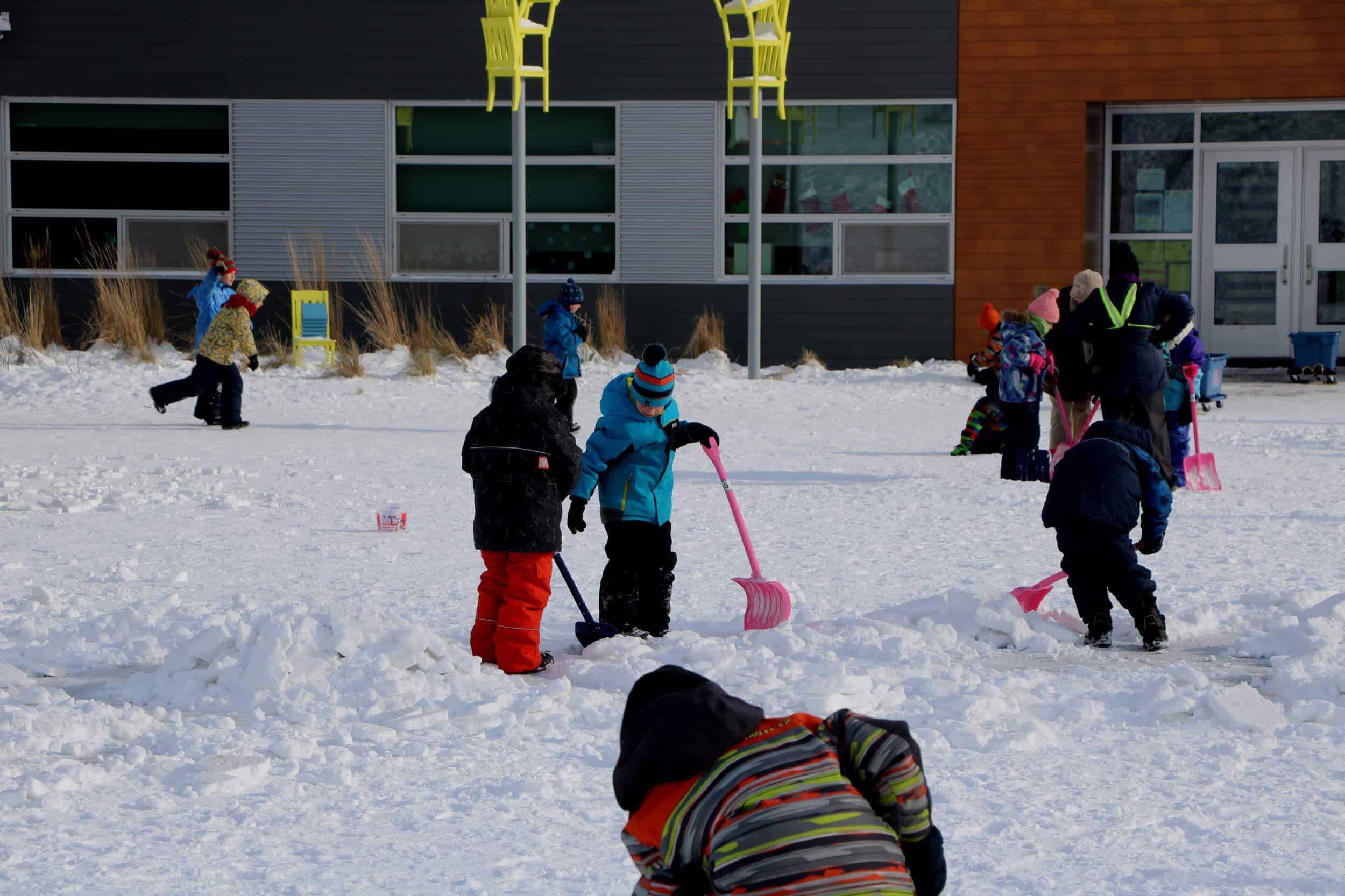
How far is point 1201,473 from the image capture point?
10.8 metres

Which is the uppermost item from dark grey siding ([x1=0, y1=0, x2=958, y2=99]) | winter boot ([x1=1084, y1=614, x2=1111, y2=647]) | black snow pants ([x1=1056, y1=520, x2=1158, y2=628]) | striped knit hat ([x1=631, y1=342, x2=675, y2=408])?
dark grey siding ([x1=0, y1=0, x2=958, y2=99])

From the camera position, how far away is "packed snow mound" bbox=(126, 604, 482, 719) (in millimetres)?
5520

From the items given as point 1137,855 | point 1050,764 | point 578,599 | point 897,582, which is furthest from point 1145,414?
point 1137,855

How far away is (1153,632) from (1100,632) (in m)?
0.22

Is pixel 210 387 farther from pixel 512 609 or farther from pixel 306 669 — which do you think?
pixel 306 669

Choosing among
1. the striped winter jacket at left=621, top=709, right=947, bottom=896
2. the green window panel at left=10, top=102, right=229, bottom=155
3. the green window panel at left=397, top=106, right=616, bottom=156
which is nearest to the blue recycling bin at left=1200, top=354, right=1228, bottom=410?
the green window panel at left=397, top=106, right=616, bottom=156

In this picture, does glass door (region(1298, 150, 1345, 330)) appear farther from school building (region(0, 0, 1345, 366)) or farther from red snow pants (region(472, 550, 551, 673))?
red snow pants (region(472, 550, 551, 673))

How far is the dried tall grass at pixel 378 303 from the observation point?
65.8 ft

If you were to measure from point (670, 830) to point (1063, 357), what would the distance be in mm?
8510

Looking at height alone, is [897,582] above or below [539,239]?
below

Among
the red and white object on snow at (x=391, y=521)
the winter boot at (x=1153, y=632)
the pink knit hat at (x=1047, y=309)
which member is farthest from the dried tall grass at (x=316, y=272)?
the winter boot at (x=1153, y=632)

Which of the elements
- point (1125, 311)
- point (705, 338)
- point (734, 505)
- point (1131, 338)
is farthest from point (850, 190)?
point (734, 505)

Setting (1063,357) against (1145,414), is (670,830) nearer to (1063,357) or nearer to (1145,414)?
(1145,414)

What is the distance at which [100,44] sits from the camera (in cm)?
2083
